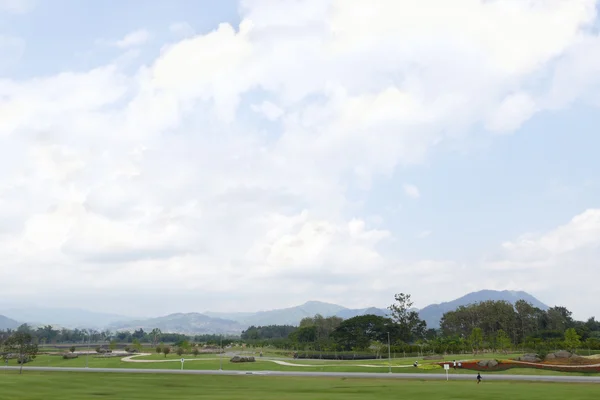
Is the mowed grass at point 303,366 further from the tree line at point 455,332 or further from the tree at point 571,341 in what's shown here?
the tree at point 571,341

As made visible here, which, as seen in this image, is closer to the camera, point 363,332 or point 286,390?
point 286,390

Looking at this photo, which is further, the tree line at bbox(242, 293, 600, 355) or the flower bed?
the tree line at bbox(242, 293, 600, 355)

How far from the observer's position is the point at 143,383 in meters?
62.4

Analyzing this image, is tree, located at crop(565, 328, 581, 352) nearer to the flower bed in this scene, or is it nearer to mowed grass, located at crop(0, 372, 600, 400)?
the flower bed

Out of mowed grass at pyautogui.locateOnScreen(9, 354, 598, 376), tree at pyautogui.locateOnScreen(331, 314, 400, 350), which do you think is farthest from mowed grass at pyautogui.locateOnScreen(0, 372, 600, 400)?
tree at pyautogui.locateOnScreen(331, 314, 400, 350)

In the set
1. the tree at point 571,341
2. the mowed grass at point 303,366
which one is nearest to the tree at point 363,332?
the mowed grass at point 303,366

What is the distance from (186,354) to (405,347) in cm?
5710

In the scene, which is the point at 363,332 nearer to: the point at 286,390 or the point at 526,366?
the point at 526,366

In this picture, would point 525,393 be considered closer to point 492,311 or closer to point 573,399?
point 573,399

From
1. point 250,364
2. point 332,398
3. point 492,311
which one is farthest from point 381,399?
point 492,311

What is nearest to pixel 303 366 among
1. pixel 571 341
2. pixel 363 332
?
pixel 363 332

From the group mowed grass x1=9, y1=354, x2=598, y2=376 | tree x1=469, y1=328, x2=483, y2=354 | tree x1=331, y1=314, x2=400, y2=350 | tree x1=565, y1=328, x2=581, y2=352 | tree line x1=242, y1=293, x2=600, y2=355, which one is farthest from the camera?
tree x1=331, y1=314, x2=400, y2=350

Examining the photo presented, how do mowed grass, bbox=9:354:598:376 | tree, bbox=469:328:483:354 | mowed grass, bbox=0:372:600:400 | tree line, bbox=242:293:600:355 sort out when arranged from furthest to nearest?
tree line, bbox=242:293:600:355 < tree, bbox=469:328:483:354 < mowed grass, bbox=9:354:598:376 < mowed grass, bbox=0:372:600:400

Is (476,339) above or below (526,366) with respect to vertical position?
above
